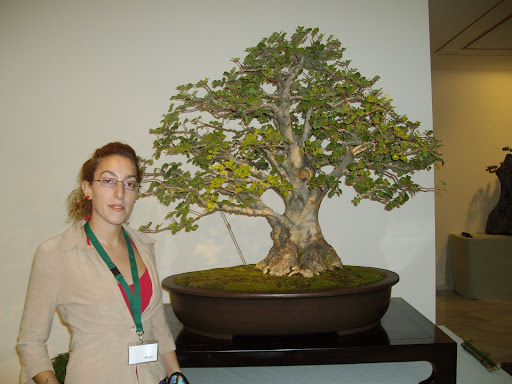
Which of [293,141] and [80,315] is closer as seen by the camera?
[80,315]

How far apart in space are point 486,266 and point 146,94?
3964mm

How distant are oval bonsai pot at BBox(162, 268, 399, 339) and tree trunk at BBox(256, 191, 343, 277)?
0.24 m

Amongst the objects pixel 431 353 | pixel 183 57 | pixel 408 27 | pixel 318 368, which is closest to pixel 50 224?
pixel 183 57

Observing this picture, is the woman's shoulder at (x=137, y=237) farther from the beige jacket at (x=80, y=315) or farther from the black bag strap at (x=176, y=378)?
the black bag strap at (x=176, y=378)

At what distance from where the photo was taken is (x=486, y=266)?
14.6 ft

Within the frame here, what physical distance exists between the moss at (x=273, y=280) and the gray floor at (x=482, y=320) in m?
1.99

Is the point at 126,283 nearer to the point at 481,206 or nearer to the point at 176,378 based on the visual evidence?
the point at 176,378

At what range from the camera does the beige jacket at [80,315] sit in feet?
3.43

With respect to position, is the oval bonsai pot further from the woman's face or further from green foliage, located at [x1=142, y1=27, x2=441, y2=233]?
the woman's face

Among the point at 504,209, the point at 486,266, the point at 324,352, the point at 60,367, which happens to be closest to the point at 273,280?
the point at 324,352

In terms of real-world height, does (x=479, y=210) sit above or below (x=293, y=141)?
below

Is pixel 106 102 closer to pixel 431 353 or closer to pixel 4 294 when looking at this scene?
pixel 4 294

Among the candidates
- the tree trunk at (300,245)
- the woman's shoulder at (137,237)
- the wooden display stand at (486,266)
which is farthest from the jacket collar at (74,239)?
the wooden display stand at (486,266)

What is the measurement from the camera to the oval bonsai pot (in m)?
1.34
